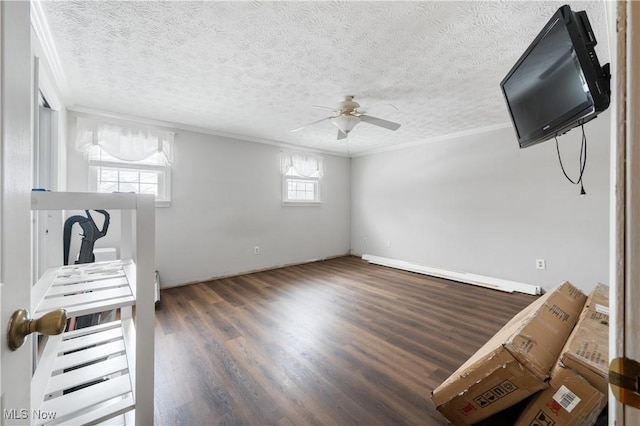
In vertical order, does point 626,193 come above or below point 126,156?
below

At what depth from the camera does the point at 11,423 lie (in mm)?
459

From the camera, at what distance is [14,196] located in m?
0.51

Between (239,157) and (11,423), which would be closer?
(11,423)

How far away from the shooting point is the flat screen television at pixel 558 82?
3.11 ft

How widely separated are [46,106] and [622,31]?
348cm

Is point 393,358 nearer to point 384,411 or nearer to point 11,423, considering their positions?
point 384,411

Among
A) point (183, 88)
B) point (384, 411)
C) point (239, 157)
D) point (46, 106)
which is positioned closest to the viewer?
point (384, 411)

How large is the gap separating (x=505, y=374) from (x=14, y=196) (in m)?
1.74

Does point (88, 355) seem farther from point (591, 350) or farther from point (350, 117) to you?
point (350, 117)

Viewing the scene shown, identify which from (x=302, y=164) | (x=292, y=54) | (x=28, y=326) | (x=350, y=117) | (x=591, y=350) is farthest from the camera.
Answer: (x=302, y=164)

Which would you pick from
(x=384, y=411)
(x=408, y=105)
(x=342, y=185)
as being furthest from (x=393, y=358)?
(x=342, y=185)

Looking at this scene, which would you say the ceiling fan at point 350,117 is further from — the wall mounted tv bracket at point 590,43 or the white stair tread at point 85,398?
the white stair tread at point 85,398

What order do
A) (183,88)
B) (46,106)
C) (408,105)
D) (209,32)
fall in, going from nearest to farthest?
(209,32) < (46,106) < (183,88) < (408,105)

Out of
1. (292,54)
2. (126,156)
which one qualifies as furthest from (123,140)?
(292,54)
